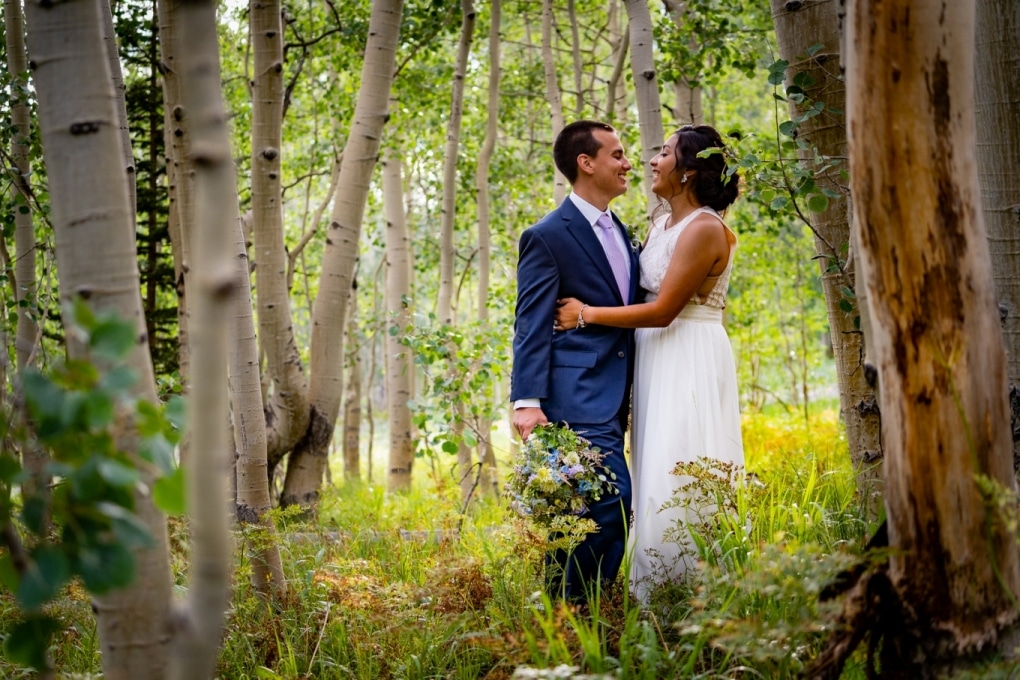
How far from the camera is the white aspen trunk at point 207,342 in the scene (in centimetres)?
126

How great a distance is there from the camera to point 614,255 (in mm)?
3867

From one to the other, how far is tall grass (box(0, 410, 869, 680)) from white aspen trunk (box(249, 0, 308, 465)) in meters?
1.75

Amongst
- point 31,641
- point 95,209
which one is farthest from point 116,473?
point 95,209

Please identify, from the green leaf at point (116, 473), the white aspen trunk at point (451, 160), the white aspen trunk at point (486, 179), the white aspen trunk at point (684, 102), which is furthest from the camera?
the white aspen trunk at point (684, 102)

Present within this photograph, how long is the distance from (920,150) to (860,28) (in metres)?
0.33

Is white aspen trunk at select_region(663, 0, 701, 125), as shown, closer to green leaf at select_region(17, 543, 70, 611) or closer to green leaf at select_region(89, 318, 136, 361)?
green leaf at select_region(89, 318, 136, 361)

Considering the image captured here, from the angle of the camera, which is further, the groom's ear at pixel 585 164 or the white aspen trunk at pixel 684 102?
the white aspen trunk at pixel 684 102

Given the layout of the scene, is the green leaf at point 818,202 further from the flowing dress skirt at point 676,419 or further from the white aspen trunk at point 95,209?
the white aspen trunk at point 95,209

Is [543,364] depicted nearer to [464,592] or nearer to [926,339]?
[464,592]

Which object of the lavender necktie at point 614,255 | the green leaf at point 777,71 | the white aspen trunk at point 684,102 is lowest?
the lavender necktie at point 614,255

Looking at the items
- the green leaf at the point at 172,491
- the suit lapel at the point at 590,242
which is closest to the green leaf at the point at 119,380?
the green leaf at the point at 172,491

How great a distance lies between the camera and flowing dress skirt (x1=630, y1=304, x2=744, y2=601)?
11.6 ft

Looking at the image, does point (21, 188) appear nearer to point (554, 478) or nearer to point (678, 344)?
point (554, 478)

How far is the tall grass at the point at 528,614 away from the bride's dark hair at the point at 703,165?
125 cm
